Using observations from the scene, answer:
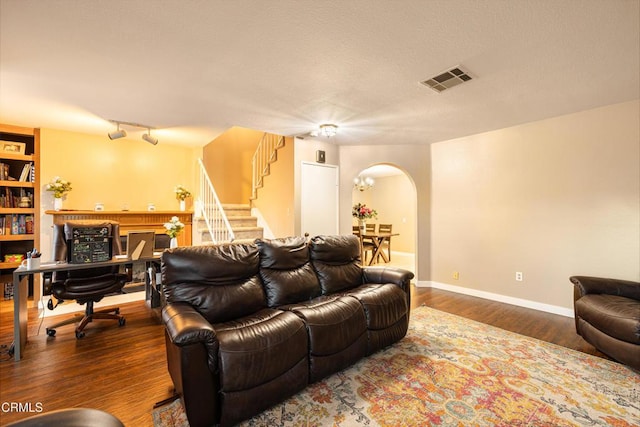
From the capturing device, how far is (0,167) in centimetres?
411

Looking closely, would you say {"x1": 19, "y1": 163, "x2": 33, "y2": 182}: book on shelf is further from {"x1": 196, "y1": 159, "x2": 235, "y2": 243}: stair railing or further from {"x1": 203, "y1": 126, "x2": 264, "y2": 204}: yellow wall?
{"x1": 203, "y1": 126, "x2": 264, "y2": 204}: yellow wall

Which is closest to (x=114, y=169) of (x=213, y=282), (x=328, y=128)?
(x=328, y=128)

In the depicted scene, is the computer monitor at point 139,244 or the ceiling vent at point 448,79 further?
the computer monitor at point 139,244

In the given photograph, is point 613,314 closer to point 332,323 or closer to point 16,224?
point 332,323

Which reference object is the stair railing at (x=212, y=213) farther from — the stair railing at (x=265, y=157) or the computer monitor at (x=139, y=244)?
the computer monitor at (x=139, y=244)

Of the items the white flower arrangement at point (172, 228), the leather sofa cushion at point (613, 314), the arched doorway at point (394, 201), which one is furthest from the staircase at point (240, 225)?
the leather sofa cushion at point (613, 314)

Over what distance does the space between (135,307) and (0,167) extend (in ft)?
9.52

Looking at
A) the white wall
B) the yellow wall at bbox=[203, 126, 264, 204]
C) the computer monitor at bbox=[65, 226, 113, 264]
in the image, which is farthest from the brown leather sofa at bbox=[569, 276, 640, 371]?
the yellow wall at bbox=[203, 126, 264, 204]

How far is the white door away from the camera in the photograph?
15.5 ft

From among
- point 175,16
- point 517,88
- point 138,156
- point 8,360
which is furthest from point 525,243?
point 138,156

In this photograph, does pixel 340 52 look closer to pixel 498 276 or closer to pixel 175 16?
pixel 175 16

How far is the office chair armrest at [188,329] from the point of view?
5.06ft

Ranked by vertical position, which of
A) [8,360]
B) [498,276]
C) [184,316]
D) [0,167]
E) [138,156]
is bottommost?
[8,360]

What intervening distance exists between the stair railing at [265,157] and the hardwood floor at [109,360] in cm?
286
